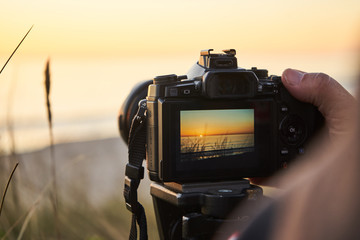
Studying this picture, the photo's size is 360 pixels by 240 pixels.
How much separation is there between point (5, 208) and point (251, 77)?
1049 millimetres

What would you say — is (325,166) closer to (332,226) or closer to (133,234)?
(332,226)

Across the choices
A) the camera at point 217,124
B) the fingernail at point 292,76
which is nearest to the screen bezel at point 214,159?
the camera at point 217,124

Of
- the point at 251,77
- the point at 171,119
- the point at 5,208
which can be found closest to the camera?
the point at 171,119

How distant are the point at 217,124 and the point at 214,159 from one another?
0.41ft

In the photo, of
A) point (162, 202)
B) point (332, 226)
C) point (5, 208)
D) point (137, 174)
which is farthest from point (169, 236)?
point (332, 226)

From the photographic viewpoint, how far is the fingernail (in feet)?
6.65

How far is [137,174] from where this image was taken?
6.66ft

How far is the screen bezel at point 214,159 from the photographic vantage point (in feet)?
5.93

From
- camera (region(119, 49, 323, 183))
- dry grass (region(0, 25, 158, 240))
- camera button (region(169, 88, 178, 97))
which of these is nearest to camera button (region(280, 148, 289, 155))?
camera (region(119, 49, 323, 183))

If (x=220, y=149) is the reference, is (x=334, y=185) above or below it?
above

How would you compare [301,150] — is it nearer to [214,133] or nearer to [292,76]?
[292,76]

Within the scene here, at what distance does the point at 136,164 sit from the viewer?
204 centimetres

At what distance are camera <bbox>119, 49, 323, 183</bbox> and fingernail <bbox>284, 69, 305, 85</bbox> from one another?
0.04 meters

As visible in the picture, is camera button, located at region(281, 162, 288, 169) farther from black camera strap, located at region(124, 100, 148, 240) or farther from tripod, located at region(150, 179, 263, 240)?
black camera strap, located at region(124, 100, 148, 240)
